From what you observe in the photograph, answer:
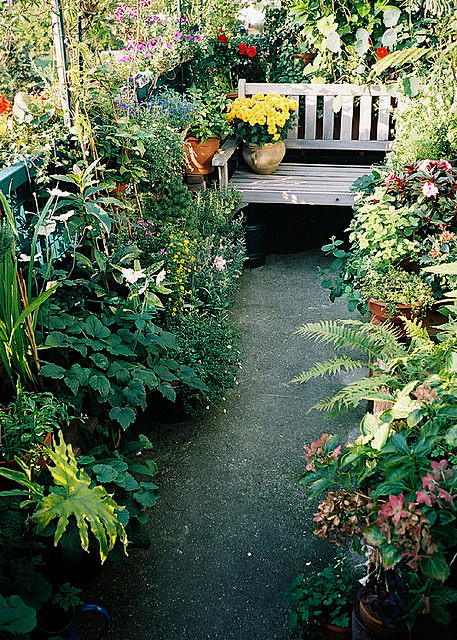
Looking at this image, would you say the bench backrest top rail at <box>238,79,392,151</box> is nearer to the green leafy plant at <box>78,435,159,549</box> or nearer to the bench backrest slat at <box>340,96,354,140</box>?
the bench backrest slat at <box>340,96,354,140</box>

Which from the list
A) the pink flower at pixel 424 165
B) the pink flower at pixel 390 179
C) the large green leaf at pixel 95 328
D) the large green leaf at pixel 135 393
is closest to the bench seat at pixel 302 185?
the pink flower at pixel 390 179

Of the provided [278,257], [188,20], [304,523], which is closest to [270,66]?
[188,20]

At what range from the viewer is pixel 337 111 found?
18.5 feet

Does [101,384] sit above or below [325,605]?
above

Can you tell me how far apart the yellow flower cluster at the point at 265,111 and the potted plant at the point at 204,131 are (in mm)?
125

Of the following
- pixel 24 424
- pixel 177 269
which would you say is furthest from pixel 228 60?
pixel 24 424

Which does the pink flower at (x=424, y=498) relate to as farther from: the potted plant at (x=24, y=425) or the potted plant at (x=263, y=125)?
the potted plant at (x=263, y=125)

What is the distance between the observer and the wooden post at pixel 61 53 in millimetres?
3281

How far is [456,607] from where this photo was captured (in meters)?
1.85

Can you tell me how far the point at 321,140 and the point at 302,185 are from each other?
79cm

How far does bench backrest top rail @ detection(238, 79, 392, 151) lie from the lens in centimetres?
566

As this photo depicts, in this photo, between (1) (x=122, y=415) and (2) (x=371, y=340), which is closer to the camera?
(1) (x=122, y=415)

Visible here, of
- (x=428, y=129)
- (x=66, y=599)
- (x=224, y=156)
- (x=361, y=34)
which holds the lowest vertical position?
(x=66, y=599)

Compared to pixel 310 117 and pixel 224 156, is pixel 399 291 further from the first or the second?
pixel 310 117
